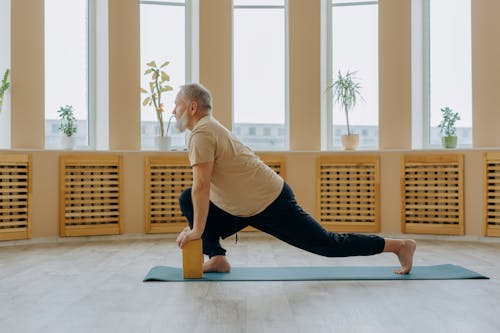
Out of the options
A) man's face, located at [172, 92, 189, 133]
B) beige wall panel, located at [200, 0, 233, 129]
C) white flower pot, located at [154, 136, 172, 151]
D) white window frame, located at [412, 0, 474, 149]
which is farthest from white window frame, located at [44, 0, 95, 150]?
white window frame, located at [412, 0, 474, 149]

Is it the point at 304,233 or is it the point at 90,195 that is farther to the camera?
the point at 90,195

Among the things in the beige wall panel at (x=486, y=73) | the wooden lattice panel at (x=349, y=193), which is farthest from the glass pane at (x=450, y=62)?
the wooden lattice panel at (x=349, y=193)

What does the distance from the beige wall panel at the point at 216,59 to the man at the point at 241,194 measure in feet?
8.07

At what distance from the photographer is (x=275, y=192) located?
9.64ft

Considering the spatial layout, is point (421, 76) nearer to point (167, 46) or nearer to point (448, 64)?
point (448, 64)

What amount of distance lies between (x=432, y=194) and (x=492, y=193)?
1.73 ft

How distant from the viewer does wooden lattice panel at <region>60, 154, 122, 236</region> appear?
16.3 ft

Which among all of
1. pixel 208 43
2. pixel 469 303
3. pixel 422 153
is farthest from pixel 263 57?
pixel 469 303

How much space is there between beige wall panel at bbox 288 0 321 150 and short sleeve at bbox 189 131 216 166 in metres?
2.73

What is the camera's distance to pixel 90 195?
505 centimetres

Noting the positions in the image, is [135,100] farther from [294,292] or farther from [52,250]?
[294,292]

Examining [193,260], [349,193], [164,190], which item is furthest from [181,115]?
[349,193]

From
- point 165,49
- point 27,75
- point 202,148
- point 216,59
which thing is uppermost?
point 165,49

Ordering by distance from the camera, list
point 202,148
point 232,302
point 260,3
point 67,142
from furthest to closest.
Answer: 1. point 260,3
2. point 67,142
3. point 202,148
4. point 232,302
